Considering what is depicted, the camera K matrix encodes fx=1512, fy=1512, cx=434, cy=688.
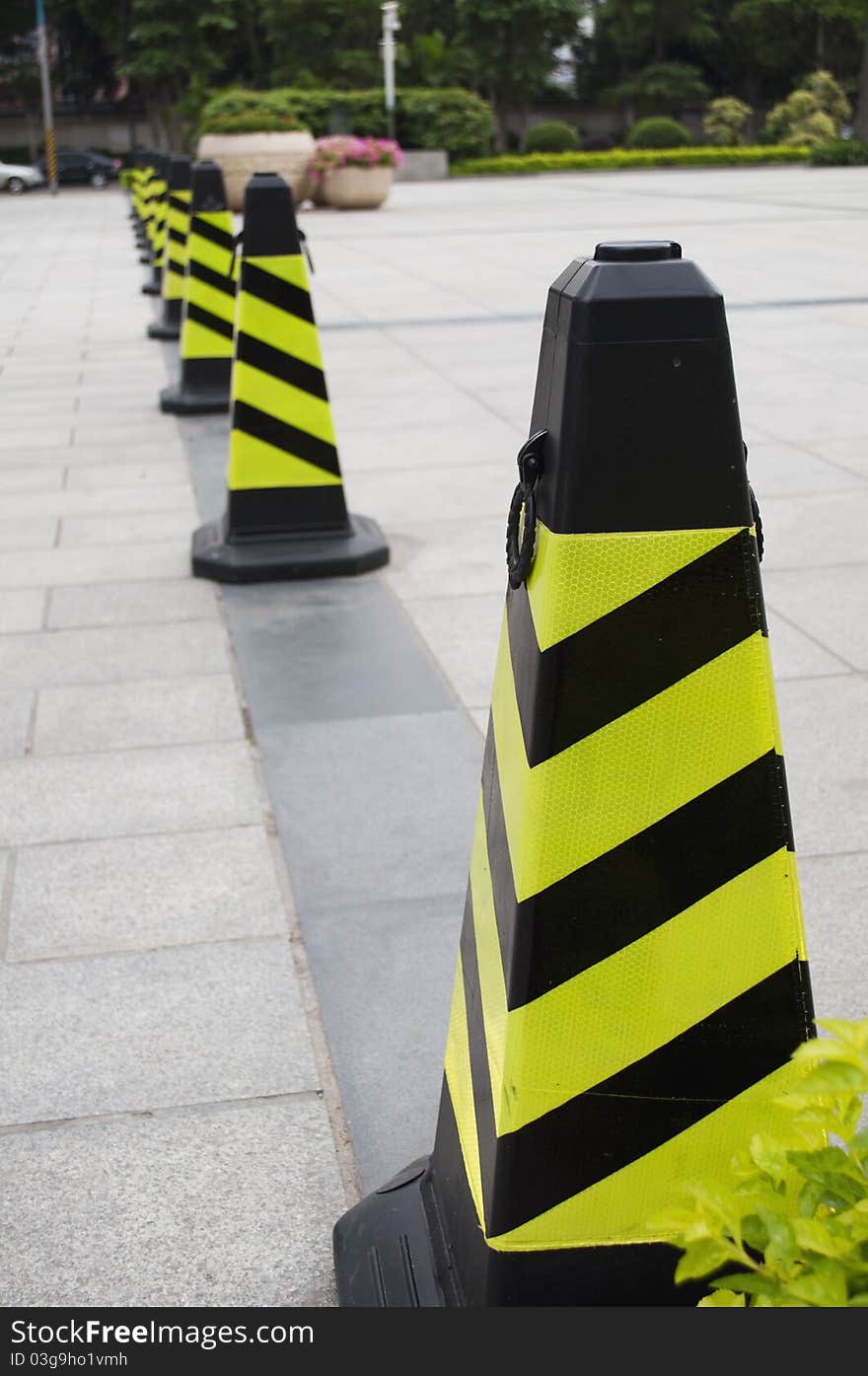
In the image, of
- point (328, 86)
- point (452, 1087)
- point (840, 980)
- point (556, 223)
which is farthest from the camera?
point (328, 86)

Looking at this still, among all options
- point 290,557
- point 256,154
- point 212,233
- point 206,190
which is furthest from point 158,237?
point 256,154

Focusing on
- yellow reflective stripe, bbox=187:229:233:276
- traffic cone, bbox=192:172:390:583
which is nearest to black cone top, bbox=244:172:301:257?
traffic cone, bbox=192:172:390:583

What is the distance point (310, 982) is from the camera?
2975 millimetres

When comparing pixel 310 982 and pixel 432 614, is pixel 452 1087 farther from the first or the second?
pixel 432 614

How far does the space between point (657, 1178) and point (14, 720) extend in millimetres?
3045

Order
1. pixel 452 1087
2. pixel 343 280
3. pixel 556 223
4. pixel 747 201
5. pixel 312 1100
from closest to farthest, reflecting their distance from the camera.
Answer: pixel 452 1087
pixel 312 1100
pixel 343 280
pixel 556 223
pixel 747 201

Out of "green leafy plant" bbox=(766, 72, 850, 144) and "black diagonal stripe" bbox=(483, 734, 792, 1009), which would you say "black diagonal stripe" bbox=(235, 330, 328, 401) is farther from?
"green leafy plant" bbox=(766, 72, 850, 144)

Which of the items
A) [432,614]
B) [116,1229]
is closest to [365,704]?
[432,614]

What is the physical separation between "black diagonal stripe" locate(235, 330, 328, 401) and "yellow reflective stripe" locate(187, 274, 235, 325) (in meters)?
3.69

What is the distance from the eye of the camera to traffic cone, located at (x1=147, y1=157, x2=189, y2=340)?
1230 centimetres

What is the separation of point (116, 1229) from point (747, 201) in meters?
26.5

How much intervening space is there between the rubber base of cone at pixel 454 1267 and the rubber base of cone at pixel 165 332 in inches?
439

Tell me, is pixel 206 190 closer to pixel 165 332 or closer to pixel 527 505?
pixel 165 332

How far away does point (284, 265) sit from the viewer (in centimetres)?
570
